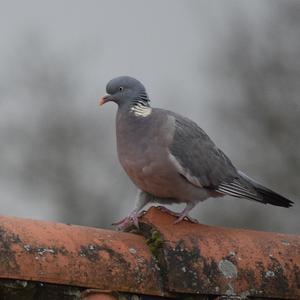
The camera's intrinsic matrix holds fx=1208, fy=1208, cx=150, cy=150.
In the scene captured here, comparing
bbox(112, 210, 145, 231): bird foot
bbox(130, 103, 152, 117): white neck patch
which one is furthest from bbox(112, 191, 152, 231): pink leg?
Result: bbox(130, 103, 152, 117): white neck patch

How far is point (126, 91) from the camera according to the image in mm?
5828

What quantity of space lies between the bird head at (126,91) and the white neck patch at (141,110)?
25 mm

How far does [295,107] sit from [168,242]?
6791 mm

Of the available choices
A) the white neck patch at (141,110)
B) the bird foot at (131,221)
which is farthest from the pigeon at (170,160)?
the bird foot at (131,221)

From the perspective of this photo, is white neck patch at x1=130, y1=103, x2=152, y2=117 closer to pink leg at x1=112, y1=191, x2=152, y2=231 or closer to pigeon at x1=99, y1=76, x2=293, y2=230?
pigeon at x1=99, y1=76, x2=293, y2=230

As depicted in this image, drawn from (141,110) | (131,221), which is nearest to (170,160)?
(141,110)

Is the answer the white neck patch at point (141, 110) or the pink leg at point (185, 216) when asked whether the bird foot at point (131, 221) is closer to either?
the pink leg at point (185, 216)

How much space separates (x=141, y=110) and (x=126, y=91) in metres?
0.12

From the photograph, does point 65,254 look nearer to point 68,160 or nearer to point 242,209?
point 242,209

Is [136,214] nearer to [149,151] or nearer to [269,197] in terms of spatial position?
[149,151]

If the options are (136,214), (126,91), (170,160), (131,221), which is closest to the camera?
(131,221)

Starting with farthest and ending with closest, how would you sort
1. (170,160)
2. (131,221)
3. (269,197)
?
1. (269,197)
2. (170,160)
3. (131,221)

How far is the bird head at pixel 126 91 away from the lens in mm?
5812

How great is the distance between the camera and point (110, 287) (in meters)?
4.18
